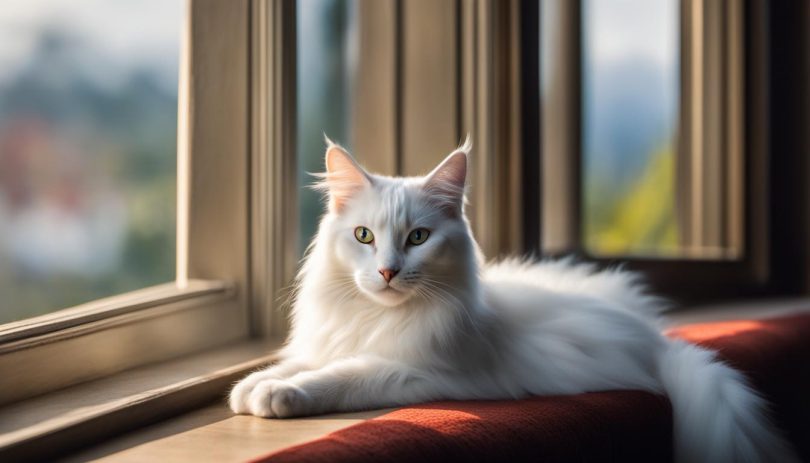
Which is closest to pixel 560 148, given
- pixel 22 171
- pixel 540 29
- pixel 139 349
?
pixel 540 29

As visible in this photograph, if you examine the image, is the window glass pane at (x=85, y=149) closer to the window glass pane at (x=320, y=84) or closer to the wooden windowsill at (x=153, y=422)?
the wooden windowsill at (x=153, y=422)

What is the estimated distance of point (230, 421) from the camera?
124 cm

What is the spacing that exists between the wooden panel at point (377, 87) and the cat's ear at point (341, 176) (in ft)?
2.07

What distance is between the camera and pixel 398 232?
4.52 ft

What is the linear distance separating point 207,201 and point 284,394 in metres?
0.58

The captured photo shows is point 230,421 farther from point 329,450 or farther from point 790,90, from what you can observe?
point 790,90

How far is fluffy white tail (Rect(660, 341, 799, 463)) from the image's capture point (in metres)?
1.37

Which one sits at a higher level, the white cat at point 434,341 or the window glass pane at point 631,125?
the window glass pane at point 631,125

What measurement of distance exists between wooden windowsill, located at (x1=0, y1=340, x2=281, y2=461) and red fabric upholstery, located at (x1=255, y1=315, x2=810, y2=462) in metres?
0.31

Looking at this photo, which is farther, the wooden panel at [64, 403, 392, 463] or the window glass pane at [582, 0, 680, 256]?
the window glass pane at [582, 0, 680, 256]

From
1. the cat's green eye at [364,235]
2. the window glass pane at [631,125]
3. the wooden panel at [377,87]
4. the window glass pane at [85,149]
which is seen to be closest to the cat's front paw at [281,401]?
the cat's green eye at [364,235]

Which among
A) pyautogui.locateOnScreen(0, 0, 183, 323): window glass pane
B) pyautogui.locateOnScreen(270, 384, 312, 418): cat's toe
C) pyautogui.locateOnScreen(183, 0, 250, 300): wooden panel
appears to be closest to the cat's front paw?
pyautogui.locateOnScreen(270, 384, 312, 418): cat's toe

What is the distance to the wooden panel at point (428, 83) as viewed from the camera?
2068 mm

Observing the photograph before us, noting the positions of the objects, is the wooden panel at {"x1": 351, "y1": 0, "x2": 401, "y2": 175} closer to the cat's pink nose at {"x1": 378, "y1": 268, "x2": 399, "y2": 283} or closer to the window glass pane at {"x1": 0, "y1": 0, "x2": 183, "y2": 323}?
the window glass pane at {"x1": 0, "y1": 0, "x2": 183, "y2": 323}
